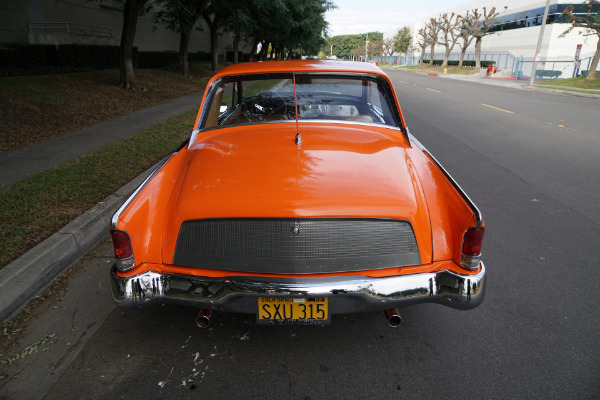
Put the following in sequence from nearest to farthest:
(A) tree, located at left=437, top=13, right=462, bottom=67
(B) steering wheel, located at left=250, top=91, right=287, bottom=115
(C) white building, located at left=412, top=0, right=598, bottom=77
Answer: (B) steering wheel, located at left=250, top=91, right=287, bottom=115 < (C) white building, located at left=412, top=0, right=598, bottom=77 < (A) tree, located at left=437, top=13, right=462, bottom=67

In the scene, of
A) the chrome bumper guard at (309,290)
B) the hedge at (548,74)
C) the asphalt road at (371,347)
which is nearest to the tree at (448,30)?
the hedge at (548,74)

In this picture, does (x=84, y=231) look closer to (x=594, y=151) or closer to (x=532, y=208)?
(x=532, y=208)

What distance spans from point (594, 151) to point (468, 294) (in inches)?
285

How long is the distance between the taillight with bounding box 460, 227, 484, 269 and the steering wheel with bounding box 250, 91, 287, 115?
1.90 m

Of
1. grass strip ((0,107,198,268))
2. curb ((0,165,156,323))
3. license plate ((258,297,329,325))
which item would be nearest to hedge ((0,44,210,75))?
grass strip ((0,107,198,268))

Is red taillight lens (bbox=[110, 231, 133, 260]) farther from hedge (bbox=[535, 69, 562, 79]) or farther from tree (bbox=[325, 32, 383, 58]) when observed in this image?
tree (bbox=[325, 32, 383, 58])

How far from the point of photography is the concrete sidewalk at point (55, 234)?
304cm

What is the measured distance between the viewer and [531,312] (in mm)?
2895

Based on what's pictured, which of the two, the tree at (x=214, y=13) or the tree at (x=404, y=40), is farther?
the tree at (x=404, y=40)

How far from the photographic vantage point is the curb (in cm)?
296

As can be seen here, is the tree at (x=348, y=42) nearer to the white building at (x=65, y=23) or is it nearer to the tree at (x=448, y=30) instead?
the tree at (x=448, y=30)

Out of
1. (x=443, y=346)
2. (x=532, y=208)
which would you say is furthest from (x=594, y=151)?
(x=443, y=346)

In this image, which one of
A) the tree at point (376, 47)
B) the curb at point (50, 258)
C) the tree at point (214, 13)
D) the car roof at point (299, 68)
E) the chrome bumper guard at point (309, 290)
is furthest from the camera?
the tree at point (376, 47)

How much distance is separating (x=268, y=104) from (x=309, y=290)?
2.17 m
